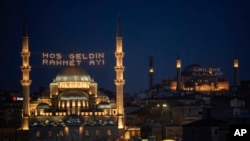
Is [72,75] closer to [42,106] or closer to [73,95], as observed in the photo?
[73,95]

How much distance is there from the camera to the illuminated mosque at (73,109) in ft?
188

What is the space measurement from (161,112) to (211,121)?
1104 inches

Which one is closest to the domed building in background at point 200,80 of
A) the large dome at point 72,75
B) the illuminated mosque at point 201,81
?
the illuminated mosque at point 201,81

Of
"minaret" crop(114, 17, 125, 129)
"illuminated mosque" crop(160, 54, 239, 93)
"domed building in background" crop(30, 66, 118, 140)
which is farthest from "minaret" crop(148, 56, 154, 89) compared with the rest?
"minaret" crop(114, 17, 125, 129)

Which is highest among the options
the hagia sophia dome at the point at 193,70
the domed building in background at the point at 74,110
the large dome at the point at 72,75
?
the hagia sophia dome at the point at 193,70

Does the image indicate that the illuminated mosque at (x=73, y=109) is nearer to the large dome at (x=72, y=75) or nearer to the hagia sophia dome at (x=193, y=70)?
the large dome at (x=72, y=75)

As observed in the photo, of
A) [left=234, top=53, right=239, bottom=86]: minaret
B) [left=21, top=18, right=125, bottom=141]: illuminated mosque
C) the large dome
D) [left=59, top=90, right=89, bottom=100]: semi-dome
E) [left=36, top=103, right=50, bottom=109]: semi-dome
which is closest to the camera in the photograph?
[left=21, top=18, right=125, bottom=141]: illuminated mosque

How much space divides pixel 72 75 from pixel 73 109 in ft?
11.0

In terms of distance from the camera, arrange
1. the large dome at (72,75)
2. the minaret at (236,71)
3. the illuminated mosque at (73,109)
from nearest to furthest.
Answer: the illuminated mosque at (73,109) < the large dome at (72,75) < the minaret at (236,71)

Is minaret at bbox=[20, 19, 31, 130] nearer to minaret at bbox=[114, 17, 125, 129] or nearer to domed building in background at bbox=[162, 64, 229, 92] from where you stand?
minaret at bbox=[114, 17, 125, 129]

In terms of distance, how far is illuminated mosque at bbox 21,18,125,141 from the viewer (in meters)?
57.2

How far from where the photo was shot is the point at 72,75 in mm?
62469

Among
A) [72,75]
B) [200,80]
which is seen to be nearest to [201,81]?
[200,80]

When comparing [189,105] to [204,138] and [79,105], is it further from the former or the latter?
[204,138]
